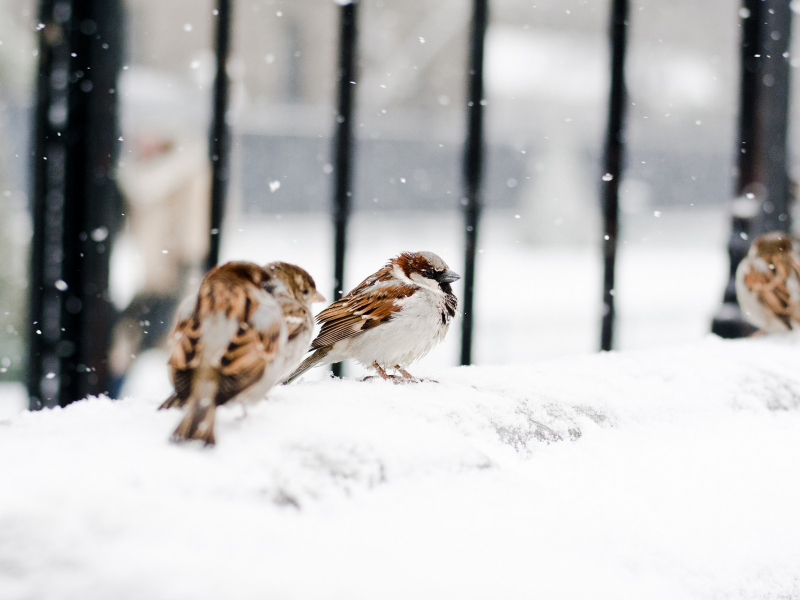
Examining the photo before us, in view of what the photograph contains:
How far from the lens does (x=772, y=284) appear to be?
3.47 metres

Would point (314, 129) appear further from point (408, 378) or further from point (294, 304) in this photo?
point (294, 304)

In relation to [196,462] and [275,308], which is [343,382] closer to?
[275,308]

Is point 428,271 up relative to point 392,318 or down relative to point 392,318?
up

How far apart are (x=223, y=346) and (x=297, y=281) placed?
487 mm

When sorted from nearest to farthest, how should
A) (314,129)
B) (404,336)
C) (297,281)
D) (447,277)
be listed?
(297,281) < (404,336) < (447,277) < (314,129)

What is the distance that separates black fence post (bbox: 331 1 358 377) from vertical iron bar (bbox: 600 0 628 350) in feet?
4.75

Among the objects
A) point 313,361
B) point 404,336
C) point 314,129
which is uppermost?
point 314,129

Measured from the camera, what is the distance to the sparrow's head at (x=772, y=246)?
356 cm

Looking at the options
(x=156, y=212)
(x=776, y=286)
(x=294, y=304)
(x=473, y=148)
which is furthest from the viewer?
(x=156, y=212)

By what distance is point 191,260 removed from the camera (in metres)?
4.14

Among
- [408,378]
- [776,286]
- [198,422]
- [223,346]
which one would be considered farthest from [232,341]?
[776,286]

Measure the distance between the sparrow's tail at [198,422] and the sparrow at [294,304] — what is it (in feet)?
0.86

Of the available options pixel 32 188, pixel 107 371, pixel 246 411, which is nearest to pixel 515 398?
pixel 246 411

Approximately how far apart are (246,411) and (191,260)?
2.82 m
